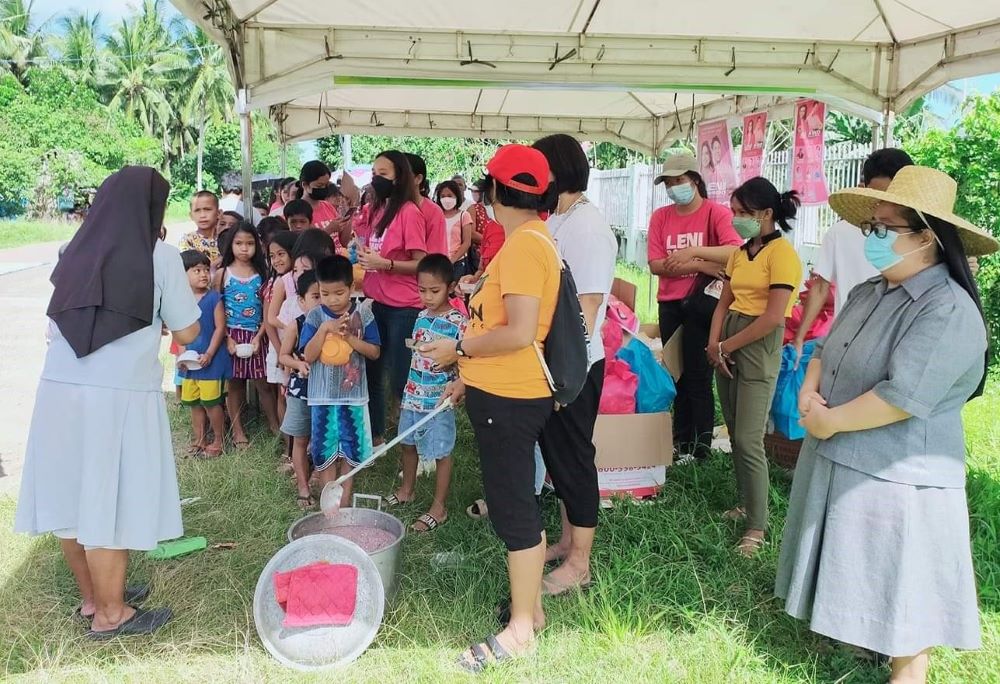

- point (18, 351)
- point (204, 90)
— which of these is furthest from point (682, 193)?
point (204, 90)

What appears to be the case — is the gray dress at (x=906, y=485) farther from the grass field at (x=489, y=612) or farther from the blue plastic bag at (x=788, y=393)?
the blue plastic bag at (x=788, y=393)

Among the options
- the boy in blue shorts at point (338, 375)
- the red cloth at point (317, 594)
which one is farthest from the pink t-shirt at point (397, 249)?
the red cloth at point (317, 594)

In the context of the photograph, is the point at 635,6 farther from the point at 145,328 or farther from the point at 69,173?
the point at 69,173

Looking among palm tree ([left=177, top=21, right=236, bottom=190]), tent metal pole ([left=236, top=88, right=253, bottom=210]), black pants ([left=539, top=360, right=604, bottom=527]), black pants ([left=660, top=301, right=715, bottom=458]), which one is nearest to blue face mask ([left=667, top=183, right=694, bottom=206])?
black pants ([left=660, top=301, right=715, bottom=458])

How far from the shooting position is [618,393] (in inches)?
157

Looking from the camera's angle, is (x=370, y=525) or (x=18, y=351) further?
(x=18, y=351)

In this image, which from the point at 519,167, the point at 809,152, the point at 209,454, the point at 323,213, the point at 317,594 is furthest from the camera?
the point at 323,213

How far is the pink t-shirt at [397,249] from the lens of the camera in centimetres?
409

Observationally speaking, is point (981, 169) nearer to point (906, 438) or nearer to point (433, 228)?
point (433, 228)

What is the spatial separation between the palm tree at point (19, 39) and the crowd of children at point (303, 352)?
34045 millimetres

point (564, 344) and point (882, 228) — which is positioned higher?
point (882, 228)

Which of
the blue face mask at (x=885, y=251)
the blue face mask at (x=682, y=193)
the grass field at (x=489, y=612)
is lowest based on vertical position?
the grass field at (x=489, y=612)

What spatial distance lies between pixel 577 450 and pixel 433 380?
0.97 metres

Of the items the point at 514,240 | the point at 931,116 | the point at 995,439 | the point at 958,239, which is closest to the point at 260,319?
the point at 514,240
